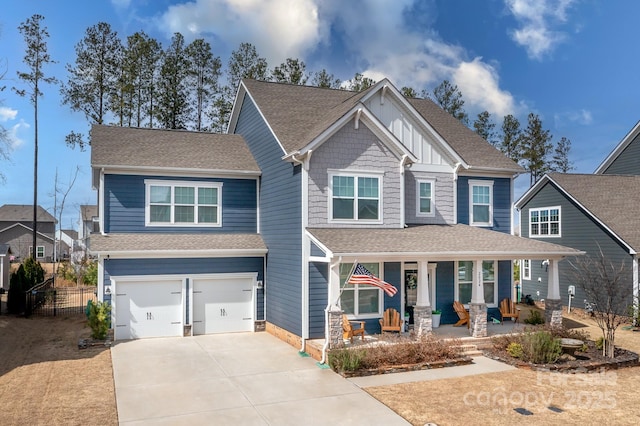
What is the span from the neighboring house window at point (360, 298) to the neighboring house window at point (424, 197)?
323 cm

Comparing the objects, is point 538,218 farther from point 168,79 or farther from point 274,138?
point 168,79

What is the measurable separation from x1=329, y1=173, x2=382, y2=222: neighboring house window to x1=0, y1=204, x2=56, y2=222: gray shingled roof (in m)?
57.1

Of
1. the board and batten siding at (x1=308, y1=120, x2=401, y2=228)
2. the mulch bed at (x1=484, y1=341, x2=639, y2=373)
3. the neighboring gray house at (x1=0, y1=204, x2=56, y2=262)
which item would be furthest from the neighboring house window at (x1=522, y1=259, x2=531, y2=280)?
the neighboring gray house at (x1=0, y1=204, x2=56, y2=262)

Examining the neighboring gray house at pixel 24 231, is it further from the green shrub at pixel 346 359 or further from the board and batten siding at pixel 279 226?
the green shrub at pixel 346 359

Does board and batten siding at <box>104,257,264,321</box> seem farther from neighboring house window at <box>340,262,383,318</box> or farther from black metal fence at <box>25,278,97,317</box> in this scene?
black metal fence at <box>25,278,97,317</box>

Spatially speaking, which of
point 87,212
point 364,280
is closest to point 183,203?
point 364,280

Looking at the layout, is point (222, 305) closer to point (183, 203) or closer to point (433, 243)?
point (183, 203)

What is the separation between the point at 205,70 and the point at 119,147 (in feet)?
54.9

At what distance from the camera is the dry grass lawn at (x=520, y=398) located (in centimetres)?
978

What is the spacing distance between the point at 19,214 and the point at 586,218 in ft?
205

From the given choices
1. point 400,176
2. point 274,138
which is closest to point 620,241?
point 400,176

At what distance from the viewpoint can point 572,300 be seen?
24312 millimetres

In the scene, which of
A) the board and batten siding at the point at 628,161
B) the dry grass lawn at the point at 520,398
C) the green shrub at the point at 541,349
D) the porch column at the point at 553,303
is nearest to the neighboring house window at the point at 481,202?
the porch column at the point at 553,303

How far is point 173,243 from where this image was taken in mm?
18031
